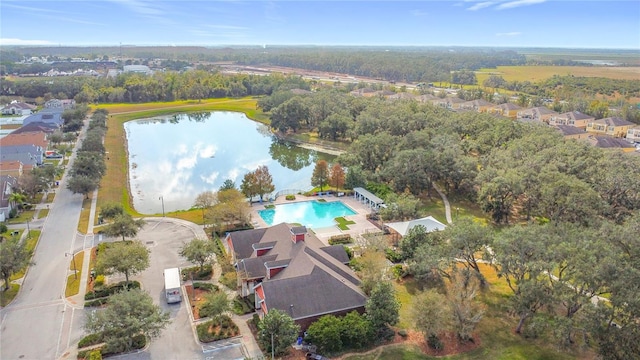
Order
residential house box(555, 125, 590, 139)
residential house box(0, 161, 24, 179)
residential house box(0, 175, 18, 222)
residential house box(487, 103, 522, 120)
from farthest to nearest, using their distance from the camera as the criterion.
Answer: residential house box(487, 103, 522, 120) → residential house box(555, 125, 590, 139) → residential house box(0, 161, 24, 179) → residential house box(0, 175, 18, 222)

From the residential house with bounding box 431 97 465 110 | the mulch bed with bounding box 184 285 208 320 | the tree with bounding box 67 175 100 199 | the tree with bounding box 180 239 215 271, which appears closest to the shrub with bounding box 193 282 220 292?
the mulch bed with bounding box 184 285 208 320

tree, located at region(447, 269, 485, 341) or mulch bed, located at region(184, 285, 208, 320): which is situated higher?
tree, located at region(447, 269, 485, 341)

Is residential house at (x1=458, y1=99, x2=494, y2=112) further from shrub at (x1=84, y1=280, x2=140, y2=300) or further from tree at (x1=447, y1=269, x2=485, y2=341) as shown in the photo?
shrub at (x1=84, y1=280, x2=140, y2=300)

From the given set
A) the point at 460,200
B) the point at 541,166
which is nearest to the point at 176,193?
the point at 460,200

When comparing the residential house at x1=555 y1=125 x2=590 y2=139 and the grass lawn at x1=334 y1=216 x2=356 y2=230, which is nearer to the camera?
the grass lawn at x1=334 y1=216 x2=356 y2=230

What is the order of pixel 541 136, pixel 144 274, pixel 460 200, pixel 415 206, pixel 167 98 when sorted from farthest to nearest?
pixel 167 98
pixel 541 136
pixel 460 200
pixel 415 206
pixel 144 274

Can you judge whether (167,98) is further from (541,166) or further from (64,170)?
(541,166)

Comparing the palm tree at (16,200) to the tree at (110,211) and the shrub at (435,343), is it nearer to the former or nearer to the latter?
the tree at (110,211)
